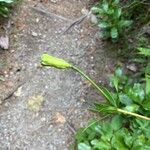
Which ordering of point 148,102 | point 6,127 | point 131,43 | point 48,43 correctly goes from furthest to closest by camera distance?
point 48,43
point 131,43
point 6,127
point 148,102

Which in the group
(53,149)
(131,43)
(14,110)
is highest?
(131,43)

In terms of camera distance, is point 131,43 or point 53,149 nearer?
point 53,149

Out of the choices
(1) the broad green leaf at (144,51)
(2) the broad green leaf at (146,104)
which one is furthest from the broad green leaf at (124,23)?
(2) the broad green leaf at (146,104)

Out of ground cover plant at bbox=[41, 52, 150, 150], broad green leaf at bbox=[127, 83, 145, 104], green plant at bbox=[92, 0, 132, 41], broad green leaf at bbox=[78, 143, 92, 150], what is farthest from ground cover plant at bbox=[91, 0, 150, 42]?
broad green leaf at bbox=[78, 143, 92, 150]

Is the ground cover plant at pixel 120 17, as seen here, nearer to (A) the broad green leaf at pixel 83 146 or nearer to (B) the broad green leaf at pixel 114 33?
(B) the broad green leaf at pixel 114 33

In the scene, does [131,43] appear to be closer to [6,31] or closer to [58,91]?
[58,91]

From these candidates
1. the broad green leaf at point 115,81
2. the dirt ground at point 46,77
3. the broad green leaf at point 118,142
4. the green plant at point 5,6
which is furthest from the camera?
the green plant at point 5,6

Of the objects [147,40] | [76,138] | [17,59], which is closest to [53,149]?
[76,138]
